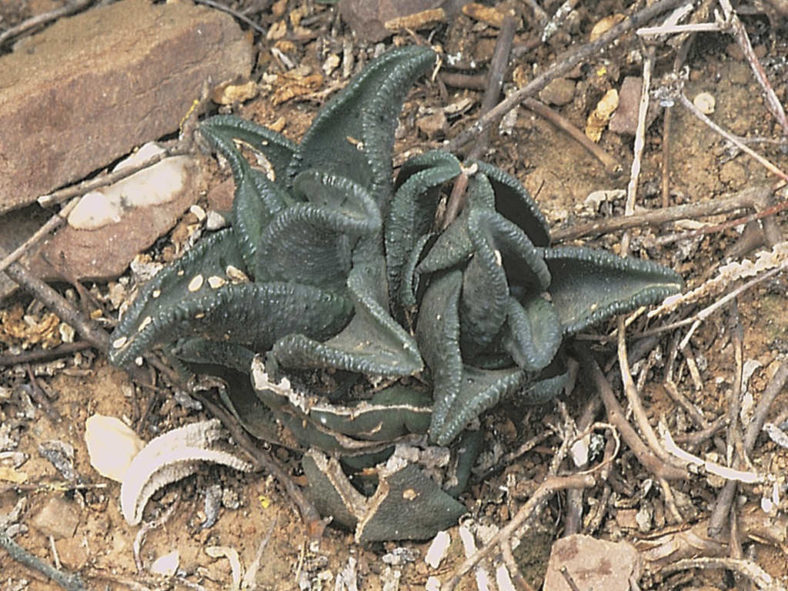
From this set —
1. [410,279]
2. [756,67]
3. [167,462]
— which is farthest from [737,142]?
A: [167,462]

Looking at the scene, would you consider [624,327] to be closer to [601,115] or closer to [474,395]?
[474,395]

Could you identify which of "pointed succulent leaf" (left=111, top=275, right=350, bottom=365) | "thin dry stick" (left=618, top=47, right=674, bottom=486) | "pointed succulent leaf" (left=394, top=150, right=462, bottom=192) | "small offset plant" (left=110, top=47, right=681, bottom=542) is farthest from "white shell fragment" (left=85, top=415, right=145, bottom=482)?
"thin dry stick" (left=618, top=47, right=674, bottom=486)

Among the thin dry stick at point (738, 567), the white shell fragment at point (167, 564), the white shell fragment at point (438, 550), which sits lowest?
the white shell fragment at point (438, 550)

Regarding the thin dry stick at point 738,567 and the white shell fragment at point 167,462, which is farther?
the white shell fragment at point 167,462

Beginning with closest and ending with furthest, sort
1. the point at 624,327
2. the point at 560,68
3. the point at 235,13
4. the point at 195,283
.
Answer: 1. the point at 195,283
2. the point at 624,327
3. the point at 560,68
4. the point at 235,13

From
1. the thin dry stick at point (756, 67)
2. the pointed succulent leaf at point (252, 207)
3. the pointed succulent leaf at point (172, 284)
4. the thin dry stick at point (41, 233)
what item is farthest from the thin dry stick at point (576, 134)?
the thin dry stick at point (41, 233)

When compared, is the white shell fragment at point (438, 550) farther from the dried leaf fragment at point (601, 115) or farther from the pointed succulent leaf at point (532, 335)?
the dried leaf fragment at point (601, 115)

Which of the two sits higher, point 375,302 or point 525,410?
Result: point 375,302

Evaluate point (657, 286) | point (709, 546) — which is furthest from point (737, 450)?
point (657, 286)
